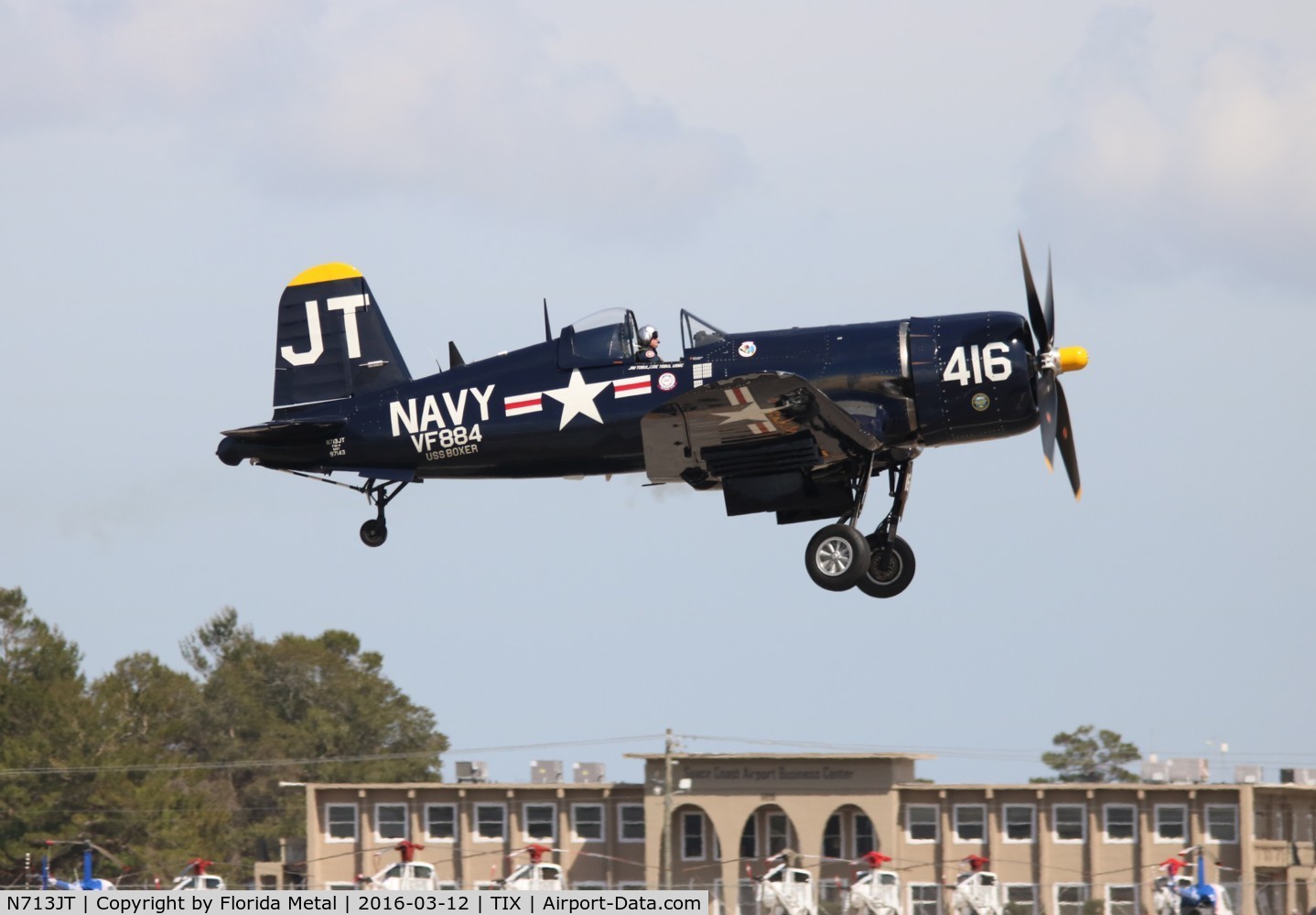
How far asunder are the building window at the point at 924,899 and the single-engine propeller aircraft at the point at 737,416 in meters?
19.6

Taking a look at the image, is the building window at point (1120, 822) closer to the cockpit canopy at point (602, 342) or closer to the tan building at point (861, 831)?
the tan building at point (861, 831)

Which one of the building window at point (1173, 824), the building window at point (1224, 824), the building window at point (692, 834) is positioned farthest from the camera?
the building window at point (692, 834)

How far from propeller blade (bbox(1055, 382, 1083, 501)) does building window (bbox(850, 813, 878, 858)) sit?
20853mm

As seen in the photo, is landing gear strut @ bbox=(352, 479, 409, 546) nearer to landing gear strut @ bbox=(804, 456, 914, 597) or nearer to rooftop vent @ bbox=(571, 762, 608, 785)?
landing gear strut @ bbox=(804, 456, 914, 597)

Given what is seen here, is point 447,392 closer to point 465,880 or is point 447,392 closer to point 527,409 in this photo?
point 527,409

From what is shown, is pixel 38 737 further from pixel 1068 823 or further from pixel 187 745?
pixel 1068 823

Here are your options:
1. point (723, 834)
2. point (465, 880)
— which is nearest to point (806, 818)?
point (723, 834)

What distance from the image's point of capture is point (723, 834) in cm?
4112

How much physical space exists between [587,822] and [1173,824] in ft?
42.3

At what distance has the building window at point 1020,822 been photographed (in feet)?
132

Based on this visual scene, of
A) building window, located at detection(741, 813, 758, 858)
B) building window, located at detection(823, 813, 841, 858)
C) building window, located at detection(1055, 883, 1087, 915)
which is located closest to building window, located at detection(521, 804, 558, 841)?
building window, located at detection(741, 813, 758, 858)

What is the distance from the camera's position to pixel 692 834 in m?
42.1

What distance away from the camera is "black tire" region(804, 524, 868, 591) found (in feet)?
64.0

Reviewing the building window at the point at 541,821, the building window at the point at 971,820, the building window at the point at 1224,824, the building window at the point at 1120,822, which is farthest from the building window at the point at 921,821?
the building window at the point at 541,821
